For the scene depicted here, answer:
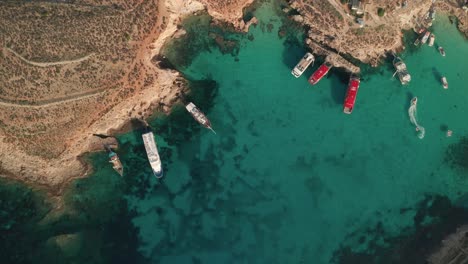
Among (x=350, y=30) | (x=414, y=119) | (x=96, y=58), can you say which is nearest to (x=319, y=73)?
(x=350, y=30)

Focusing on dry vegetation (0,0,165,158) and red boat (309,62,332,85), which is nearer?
dry vegetation (0,0,165,158)

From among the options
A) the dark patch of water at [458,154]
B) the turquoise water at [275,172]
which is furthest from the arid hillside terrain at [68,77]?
the dark patch of water at [458,154]

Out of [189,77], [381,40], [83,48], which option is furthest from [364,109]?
[83,48]

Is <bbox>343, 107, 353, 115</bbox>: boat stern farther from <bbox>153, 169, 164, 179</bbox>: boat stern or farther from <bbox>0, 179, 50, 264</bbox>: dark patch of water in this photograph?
<bbox>0, 179, 50, 264</bbox>: dark patch of water

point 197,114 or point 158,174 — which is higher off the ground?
point 197,114

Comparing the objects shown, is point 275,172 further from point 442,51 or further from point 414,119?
point 442,51

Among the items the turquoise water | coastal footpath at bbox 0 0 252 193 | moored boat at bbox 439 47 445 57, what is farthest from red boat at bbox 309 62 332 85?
moored boat at bbox 439 47 445 57

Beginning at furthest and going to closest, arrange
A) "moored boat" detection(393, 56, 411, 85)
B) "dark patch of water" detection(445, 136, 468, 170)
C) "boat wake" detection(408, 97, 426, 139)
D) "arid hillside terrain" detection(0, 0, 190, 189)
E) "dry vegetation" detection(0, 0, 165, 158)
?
"dark patch of water" detection(445, 136, 468, 170)
"boat wake" detection(408, 97, 426, 139)
"moored boat" detection(393, 56, 411, 85)
"arid hillside terrain" detection(0, 0, 190, 189)
"dry vegetation" detection(0, 0, 165, 158)
